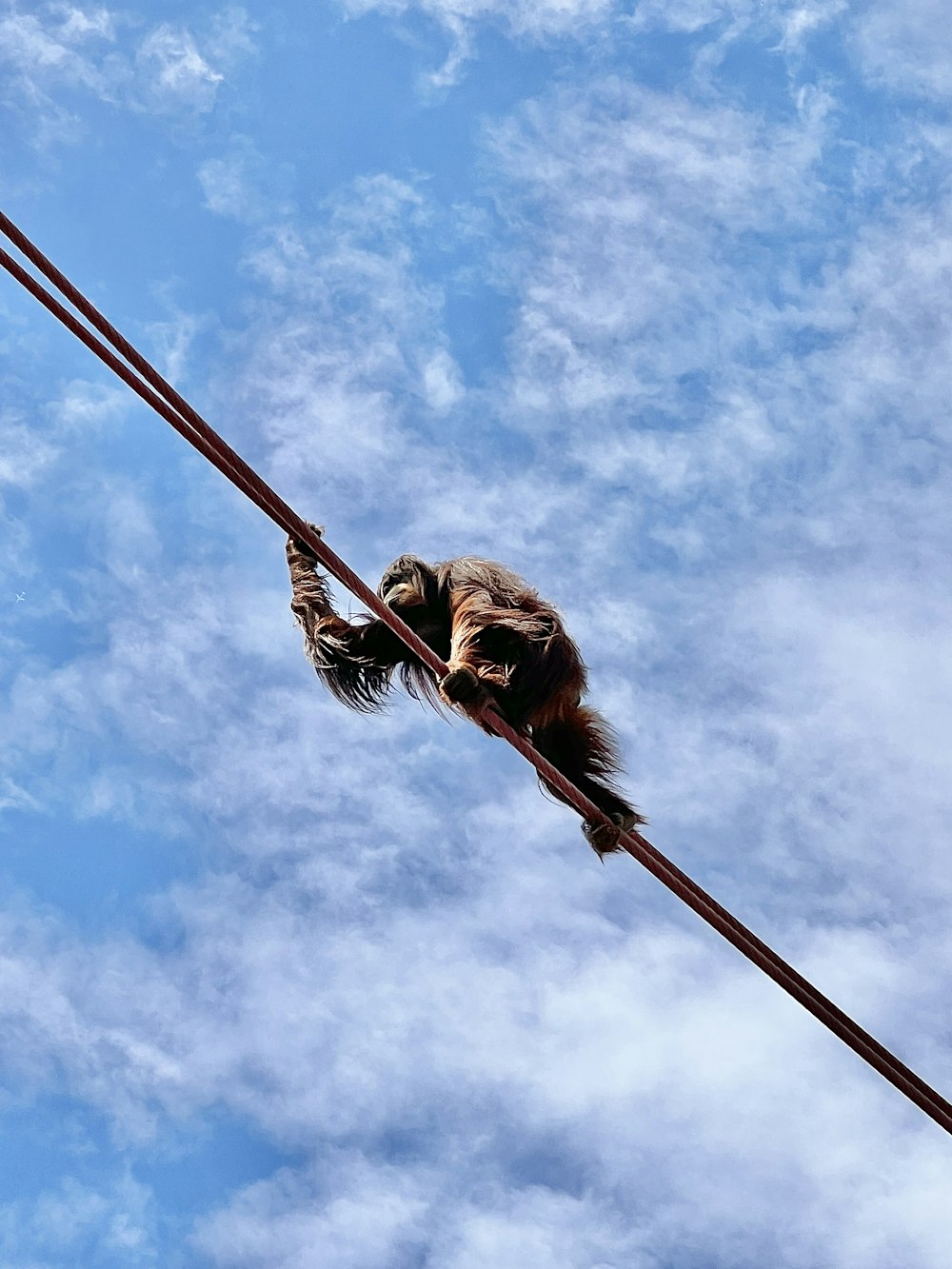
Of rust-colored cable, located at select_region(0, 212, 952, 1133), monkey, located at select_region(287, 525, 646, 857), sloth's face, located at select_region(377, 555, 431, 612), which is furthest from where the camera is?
sloth's face, located at select_region(377, 555, 431, 612)

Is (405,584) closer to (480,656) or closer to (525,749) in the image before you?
(480,656)

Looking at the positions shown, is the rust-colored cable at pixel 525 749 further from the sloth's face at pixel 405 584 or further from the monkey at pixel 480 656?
the sloth's face at pixel 405 584

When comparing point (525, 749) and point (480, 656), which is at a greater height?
point (480, 656)

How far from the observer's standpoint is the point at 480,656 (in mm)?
8398

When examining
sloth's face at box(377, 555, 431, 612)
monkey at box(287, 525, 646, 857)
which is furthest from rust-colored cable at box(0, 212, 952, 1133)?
sloth's face at box(377, 555, 431, 612)

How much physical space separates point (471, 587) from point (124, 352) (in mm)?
2897

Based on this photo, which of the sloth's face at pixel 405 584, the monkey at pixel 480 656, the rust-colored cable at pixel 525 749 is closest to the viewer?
the rust-colored cable at pixel 525 749

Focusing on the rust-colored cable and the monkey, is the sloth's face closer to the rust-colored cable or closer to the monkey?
the monkey

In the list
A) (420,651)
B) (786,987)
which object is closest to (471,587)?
(420,651)

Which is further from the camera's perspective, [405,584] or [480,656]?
[405,584]

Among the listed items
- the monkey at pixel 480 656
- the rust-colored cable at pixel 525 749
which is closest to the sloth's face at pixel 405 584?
the monkey at pixel 480 656

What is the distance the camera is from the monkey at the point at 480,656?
8.36 meters

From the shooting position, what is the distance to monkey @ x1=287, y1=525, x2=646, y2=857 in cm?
836

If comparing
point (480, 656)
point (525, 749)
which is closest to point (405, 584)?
point (480, 656)
